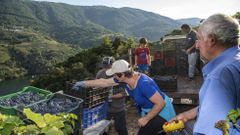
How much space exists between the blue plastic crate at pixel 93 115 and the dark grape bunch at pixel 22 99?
0.72m

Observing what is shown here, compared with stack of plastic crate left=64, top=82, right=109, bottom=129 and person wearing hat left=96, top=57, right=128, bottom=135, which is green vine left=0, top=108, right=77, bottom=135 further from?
person wearing hat left=96, top=57, right=128, bottom=135

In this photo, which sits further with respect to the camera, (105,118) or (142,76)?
(105,118)

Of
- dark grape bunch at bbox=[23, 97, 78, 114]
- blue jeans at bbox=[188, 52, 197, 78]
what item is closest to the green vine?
dark grape bunch at bbox=[23, 97, 78, 114]

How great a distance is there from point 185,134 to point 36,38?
17589cm

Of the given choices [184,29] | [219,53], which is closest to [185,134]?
[219,53]

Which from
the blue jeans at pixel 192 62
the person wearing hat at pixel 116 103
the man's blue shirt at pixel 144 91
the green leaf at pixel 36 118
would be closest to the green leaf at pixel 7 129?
the green leaf at pixel 36 118

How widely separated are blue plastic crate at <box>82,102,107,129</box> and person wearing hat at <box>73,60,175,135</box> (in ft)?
4.42

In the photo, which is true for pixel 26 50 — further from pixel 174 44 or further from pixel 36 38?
pixel 174 44

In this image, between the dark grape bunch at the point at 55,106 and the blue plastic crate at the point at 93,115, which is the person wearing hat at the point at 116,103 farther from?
the dark grape bunch at the point at 55,106

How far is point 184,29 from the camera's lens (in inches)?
389

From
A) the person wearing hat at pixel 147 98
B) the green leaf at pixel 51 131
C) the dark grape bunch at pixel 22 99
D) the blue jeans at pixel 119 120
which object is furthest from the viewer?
the blue jeans at pixel 119 120

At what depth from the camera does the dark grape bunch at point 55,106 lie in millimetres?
5016

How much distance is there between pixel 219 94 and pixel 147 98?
2504mm

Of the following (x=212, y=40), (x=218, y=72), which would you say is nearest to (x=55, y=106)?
(x=212, y=40)
